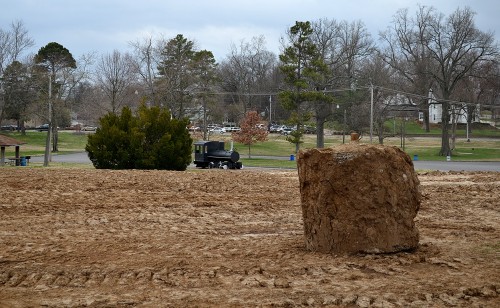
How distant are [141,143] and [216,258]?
2067 cm

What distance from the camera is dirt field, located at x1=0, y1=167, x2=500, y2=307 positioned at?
22.3 feet

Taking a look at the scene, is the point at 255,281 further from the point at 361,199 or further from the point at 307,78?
the point at 307,78

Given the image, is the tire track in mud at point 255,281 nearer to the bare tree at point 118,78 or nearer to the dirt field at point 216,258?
the dirt field at point 216,258

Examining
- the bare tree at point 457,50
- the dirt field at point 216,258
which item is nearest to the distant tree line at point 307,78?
the bare tree at point 457,50

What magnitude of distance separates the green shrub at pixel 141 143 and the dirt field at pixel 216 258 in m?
11.7

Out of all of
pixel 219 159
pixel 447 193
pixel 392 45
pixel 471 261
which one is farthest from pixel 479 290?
pixel 392 45

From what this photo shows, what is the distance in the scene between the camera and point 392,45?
2537 inches

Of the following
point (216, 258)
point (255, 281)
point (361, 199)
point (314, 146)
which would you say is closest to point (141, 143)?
point (216, 258)

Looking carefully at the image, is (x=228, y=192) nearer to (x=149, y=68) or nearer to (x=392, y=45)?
(x=149, y=68)

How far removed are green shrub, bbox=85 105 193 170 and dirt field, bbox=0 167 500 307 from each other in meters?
11.7

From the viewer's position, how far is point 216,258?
345 inches

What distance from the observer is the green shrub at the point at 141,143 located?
28.2 meters

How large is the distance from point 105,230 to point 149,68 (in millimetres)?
44704

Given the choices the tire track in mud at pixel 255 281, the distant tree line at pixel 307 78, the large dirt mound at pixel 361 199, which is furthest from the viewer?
the distant tree line at pixel 307 78
